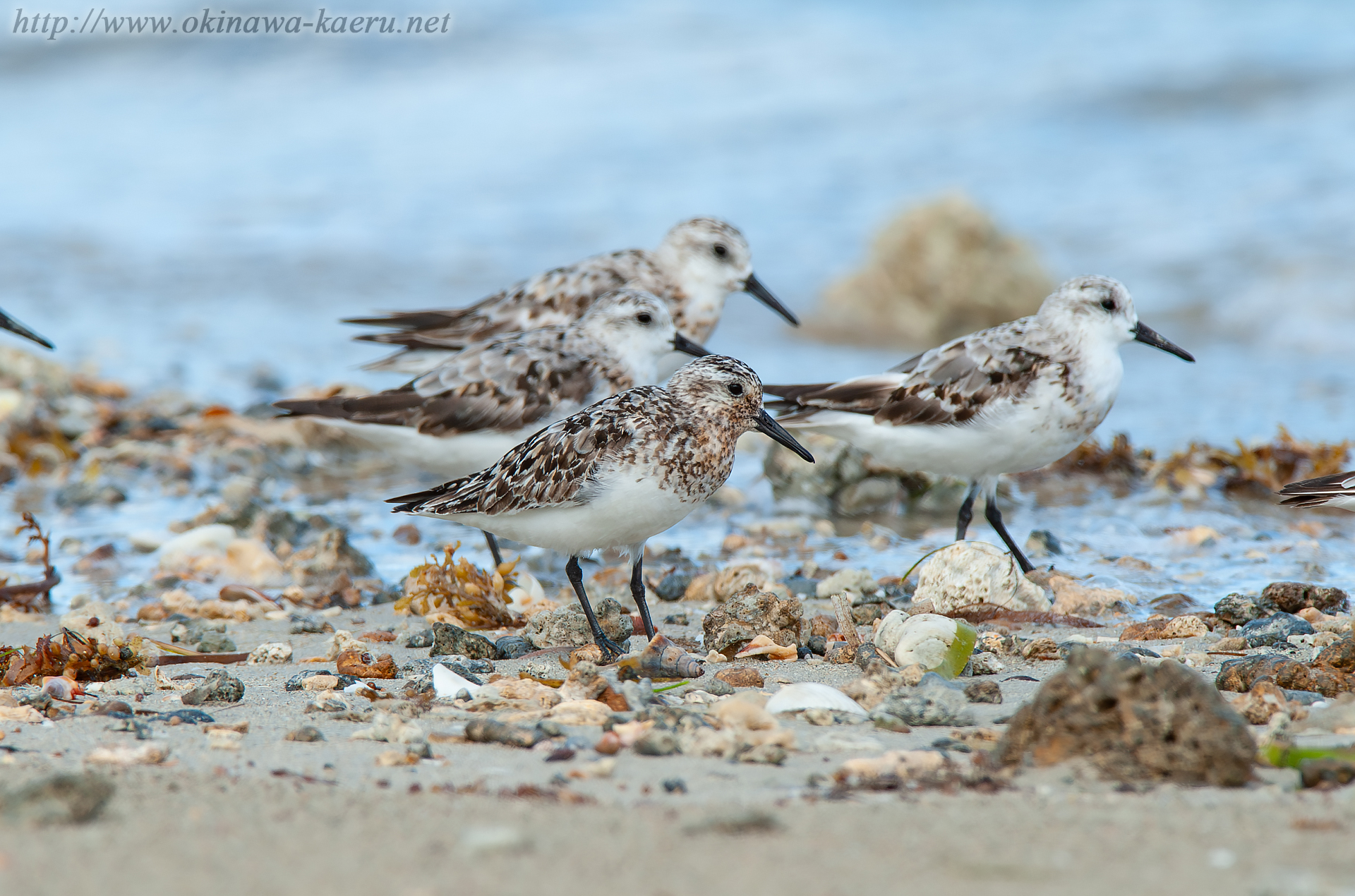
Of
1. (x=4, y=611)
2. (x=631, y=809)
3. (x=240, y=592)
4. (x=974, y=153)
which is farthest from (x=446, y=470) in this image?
(x=974, y=153)

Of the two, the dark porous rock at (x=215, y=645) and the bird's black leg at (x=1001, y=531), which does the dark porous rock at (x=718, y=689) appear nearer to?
the dark porous rock at (x=215, y=645)

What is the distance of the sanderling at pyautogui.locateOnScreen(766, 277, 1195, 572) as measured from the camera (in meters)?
5.86

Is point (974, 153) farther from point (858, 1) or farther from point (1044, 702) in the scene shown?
point (1044, 702)

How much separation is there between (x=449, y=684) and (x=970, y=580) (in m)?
2.11

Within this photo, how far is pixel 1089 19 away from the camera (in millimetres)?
20703

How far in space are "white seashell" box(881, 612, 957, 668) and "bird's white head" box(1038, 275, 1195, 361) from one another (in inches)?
86.9

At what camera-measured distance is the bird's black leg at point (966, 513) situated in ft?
20.5

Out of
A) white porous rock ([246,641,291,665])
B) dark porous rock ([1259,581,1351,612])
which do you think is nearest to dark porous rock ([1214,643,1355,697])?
dark porous rock ([1259,581,1351,612])

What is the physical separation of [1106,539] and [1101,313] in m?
1.21

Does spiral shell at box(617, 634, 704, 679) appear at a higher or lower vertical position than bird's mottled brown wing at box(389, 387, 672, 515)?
lower

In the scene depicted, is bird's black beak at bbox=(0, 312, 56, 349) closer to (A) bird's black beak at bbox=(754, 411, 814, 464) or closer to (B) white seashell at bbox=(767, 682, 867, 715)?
(A) bird's black beak at bbox=(754, 411, 814, 464)

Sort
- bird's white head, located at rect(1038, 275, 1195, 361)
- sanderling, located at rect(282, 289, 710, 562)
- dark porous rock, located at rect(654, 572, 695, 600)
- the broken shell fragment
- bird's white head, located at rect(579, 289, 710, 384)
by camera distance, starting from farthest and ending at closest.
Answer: bird's white head, located at rect(579, 289, 710, 384) < sanderling, located at rect(282, 289, 710, 562) < bird's white head, located at rect(1038, 275, 1195, 361) < dark porous rock, located at rect(654, 572, 695, 600) < the broken shell fragment

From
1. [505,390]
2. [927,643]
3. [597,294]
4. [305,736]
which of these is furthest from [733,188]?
[305,736]

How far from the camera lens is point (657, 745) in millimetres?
3424
